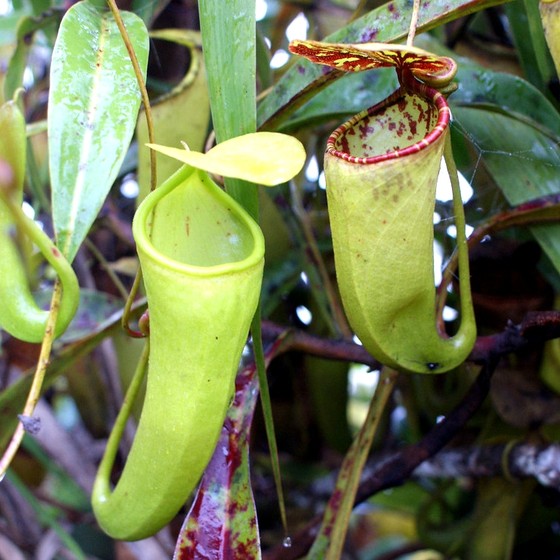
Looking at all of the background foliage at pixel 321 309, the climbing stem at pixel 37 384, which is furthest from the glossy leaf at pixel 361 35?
the climbing stem at pixel 37 384

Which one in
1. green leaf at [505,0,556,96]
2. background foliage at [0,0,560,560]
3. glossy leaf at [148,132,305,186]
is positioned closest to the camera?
glossy leaf at [148,132,305,186]

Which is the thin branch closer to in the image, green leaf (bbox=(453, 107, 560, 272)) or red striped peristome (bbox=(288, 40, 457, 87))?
green leaf (bbox=(453, 107, 560, 272))

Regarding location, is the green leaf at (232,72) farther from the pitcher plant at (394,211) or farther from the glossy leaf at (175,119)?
the glossy leaf at (175,119)

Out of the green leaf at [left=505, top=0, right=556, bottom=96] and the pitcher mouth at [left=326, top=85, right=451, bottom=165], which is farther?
the green leaf at [left=505, top=0, right=556, bottom=96]

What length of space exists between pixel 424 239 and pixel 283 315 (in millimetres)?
553

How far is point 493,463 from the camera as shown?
2.99ft

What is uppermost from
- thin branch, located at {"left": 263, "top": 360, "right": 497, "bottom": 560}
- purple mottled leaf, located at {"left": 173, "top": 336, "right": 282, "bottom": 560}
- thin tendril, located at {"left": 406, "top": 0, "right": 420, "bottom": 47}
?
thin tendril, located at {"left": 406, "top": 0, "right": 420, "bottom": 47}

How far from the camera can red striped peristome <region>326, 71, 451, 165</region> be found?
20.6 inches

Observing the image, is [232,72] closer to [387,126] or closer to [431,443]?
[387,126]

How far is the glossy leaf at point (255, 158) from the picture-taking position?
45cm

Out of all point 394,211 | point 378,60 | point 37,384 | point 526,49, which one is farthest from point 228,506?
point 526,49

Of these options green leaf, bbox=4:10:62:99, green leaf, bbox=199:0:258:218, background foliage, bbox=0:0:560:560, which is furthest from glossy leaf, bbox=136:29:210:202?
green leaf, bbox=199:0:258:218

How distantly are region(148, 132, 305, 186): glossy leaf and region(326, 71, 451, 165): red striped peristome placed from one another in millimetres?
72

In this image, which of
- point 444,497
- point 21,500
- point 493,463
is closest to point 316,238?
point 493,463
